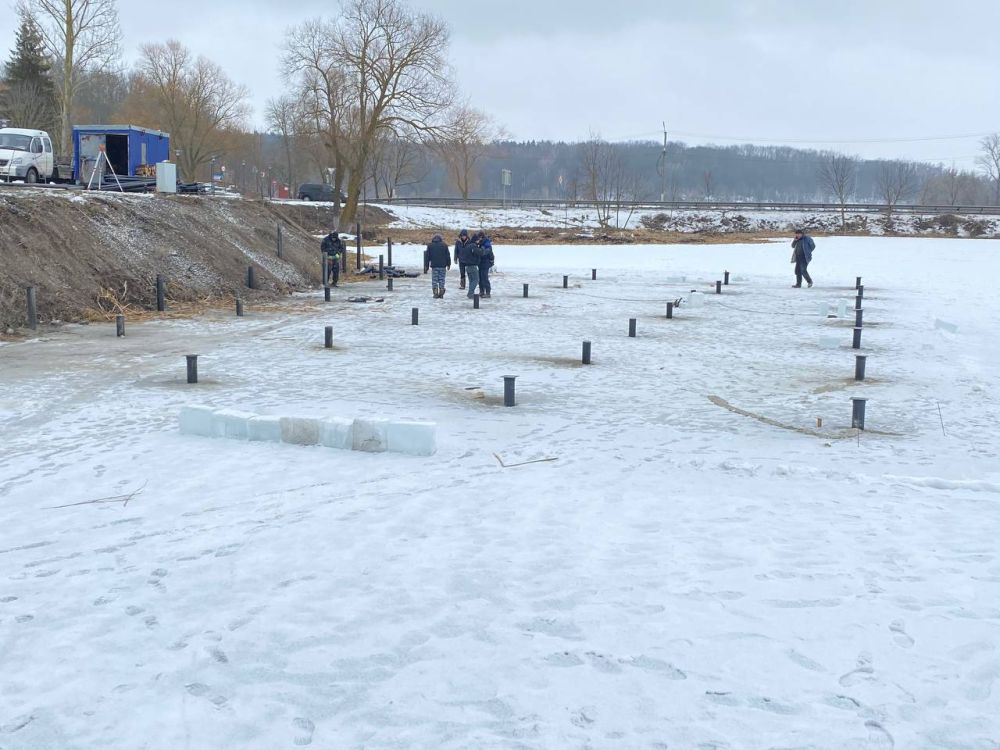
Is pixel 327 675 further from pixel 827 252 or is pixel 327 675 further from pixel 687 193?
pixel 687 193

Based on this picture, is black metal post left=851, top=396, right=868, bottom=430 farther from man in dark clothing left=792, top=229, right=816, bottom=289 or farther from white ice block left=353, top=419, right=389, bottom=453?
man in dark clothing left=792, top=229, right=816, bottom=289

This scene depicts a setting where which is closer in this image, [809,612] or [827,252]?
[809,612]

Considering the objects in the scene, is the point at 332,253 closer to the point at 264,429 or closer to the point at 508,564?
the point at 264,429

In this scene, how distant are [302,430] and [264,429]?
42 centimetres

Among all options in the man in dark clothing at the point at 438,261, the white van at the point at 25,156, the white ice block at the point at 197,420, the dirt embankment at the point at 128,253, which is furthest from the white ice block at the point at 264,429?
the white van at the point at 25,156

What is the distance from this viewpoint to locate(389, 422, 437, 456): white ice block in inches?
349

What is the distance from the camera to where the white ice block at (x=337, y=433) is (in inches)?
356

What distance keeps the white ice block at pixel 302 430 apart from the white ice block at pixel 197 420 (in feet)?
2.70

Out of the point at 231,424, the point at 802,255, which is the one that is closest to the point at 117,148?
the point at 802,255

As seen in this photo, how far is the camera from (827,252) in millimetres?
47188

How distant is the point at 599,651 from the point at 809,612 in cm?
134

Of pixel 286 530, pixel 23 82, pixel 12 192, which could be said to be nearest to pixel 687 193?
pixel 23 82

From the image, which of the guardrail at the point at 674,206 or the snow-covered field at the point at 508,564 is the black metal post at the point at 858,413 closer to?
the snow-covered field at the point at 508,564

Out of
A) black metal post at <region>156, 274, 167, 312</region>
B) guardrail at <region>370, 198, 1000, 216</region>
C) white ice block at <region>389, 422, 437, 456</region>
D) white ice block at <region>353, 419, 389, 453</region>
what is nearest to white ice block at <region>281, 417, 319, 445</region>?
white ice block at <region>353, 419, 389, 453</region>
